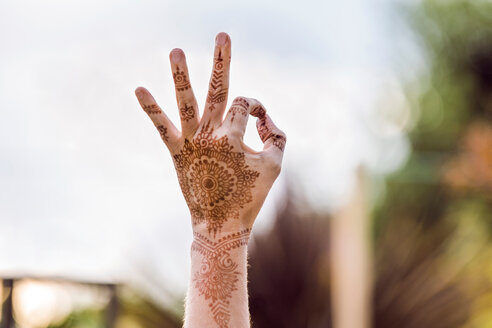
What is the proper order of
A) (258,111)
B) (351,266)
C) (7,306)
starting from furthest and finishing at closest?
(351,266) < (7,306) < (258,111)

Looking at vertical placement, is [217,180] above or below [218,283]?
above

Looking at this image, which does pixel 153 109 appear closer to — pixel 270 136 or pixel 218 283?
pixel 270 136

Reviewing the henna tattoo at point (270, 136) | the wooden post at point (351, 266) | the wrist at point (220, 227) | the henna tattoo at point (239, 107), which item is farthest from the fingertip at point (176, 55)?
the wooden post at point (351, 266)

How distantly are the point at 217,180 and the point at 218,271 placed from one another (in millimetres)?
301

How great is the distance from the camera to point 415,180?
30.3m

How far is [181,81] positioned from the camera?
2.65m

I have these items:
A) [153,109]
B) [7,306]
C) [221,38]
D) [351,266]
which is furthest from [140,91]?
[351,266]

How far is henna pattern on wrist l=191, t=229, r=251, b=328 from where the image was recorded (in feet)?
8.64

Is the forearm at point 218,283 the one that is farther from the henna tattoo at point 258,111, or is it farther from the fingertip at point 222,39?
the fingertip at point 222,39

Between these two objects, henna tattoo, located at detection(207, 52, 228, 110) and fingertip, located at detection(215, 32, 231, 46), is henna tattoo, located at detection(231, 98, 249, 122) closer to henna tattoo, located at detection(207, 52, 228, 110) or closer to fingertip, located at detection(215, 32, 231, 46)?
henna tattoo, located at detection(207, 52, 228, 110)

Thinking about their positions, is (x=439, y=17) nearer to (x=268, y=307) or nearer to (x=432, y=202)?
(x=432, y=202)

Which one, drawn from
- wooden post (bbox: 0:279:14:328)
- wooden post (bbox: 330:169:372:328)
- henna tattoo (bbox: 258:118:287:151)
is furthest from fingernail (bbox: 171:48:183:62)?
wooden post (bbox: 330:169:372:328)

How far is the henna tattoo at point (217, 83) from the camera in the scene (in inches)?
106

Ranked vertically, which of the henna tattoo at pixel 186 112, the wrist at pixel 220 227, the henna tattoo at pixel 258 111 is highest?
the henna tattoo at pixel 258 111
